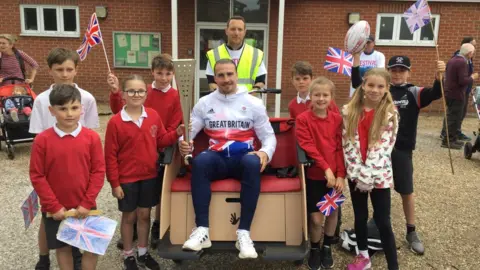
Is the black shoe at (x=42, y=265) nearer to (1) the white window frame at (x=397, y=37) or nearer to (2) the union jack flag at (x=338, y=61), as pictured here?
(2) the union jack flag at (x=338, y=61)

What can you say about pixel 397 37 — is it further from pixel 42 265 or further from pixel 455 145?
pixel 42 265

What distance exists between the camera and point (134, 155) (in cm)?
307

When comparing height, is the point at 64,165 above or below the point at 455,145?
above

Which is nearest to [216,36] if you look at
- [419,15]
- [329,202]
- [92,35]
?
[419,15]

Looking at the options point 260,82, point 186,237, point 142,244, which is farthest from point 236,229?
point 260,82

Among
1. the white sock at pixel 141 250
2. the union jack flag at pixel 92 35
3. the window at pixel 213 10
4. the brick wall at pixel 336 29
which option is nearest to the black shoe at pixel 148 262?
the white sock at pixel 141 250

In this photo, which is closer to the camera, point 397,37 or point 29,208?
point 29,208

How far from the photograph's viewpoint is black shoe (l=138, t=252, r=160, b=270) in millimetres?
3281

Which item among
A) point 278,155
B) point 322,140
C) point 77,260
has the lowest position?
point 77,260

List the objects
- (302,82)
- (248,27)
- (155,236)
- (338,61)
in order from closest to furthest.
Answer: (155,236) < (302,82) < (338,61) < (248,27)

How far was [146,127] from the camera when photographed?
10.2 ft

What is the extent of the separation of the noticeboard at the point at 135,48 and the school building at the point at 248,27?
3 cm

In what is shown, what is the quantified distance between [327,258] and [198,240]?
45.7 inches

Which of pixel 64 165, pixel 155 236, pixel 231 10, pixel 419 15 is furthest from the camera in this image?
pixel 231 10
